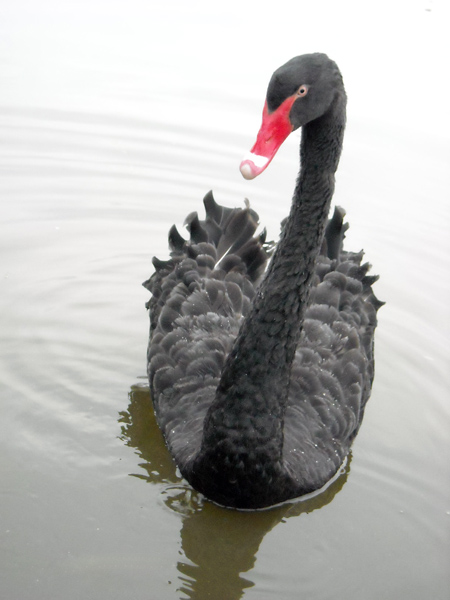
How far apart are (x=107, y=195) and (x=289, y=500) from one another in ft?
10.2

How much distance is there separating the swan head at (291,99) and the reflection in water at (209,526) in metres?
1.41

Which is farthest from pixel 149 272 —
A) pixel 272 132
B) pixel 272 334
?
pixel 272 132

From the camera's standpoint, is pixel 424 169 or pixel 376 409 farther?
pixel 424 169

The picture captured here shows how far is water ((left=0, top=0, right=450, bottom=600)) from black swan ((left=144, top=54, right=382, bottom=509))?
0.20 metres

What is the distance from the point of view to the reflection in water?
3.21 metres

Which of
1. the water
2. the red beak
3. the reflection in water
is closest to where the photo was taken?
the red beak

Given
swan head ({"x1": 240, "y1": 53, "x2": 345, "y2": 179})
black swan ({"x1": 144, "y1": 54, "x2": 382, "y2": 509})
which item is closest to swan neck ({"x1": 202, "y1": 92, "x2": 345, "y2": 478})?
black swan ({"x1": 144, "y1": 54, "x2": 382, "y2": 509})

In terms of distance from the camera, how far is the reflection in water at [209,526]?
10.5 ft

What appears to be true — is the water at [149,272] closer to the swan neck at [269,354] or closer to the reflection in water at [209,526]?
the reflection in water at [209,526]

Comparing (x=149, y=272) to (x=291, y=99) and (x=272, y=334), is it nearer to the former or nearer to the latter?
(x=272, y=334)

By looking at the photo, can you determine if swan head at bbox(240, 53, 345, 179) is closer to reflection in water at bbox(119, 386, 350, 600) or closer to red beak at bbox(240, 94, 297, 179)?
red beak at bbox(240, 94, 297, 179)

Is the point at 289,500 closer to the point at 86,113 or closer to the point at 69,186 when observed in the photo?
the point at 69,186

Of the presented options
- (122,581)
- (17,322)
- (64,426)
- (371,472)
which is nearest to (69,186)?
(17,322)

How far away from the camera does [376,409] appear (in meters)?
4.39
